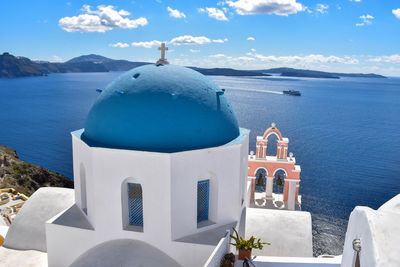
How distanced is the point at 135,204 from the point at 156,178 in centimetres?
112

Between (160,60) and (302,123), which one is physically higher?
(160,60)

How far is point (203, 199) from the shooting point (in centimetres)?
880

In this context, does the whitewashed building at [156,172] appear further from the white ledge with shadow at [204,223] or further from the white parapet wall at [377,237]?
the white parapet wall at [377,237]

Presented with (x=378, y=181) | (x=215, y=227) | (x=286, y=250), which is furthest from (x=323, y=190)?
(x=215, y=227)

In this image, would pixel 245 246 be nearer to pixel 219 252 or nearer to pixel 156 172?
pixel 219 252

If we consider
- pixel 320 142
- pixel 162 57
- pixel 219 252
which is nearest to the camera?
pixel 219 252

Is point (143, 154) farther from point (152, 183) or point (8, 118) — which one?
point (8, 118)

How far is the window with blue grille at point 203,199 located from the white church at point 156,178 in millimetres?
27

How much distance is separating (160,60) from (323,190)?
30.4 m

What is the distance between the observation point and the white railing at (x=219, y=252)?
277 inches

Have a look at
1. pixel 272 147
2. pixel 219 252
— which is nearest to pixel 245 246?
pixel 219 252

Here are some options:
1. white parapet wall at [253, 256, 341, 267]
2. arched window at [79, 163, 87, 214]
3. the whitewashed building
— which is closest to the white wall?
the whitewashed building

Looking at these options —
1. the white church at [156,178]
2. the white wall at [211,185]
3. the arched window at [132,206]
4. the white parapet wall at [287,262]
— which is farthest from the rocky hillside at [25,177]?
the white parapet wall at [287,262]

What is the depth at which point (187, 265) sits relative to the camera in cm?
798
